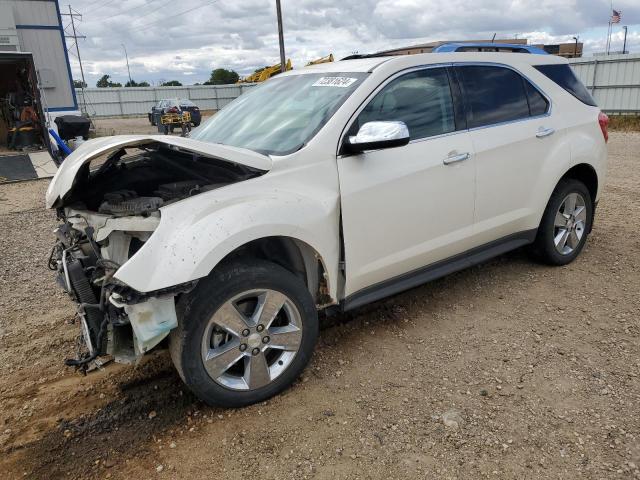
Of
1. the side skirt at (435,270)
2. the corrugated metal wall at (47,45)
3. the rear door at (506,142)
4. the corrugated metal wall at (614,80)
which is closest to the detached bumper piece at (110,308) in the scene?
the side skirt at (435,270)

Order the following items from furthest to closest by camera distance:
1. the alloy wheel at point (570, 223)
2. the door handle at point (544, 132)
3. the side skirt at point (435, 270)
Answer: the alloy wheel at point (570, 223)
the door handle at point (544, 132)
the side skirt at point (435, 270)

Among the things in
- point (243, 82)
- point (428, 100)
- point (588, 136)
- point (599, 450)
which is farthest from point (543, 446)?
point (243, 82)

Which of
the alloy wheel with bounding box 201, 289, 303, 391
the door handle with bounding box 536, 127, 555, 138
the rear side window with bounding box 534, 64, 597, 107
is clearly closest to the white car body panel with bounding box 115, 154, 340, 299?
the alloy wheel with bounding box 201, 289, 303, 391

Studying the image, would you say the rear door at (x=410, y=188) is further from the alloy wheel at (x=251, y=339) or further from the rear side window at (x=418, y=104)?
the alloy wheel at (x=251, y=339)

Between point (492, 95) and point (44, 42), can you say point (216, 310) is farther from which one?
point (44, 42)

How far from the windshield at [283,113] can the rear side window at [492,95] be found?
94 cm

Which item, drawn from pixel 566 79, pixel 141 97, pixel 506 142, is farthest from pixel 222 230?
pixel 141 97

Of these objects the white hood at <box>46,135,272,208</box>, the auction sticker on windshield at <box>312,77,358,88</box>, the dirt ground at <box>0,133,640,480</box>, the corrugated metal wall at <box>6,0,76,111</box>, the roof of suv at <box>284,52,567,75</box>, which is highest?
the corrugated metal wall at <box>6,0,76,111</box>

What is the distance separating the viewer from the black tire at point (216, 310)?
99.2 inches

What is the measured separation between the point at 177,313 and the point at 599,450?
2159mm

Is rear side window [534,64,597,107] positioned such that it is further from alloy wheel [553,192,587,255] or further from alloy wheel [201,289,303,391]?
alloy wheel [201,289,303,391]

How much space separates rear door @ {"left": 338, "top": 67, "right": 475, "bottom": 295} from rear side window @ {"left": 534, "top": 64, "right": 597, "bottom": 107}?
1.27 metres

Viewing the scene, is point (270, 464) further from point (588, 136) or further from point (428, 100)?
point (588, 136)

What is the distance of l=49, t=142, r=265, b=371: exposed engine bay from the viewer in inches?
94.6
